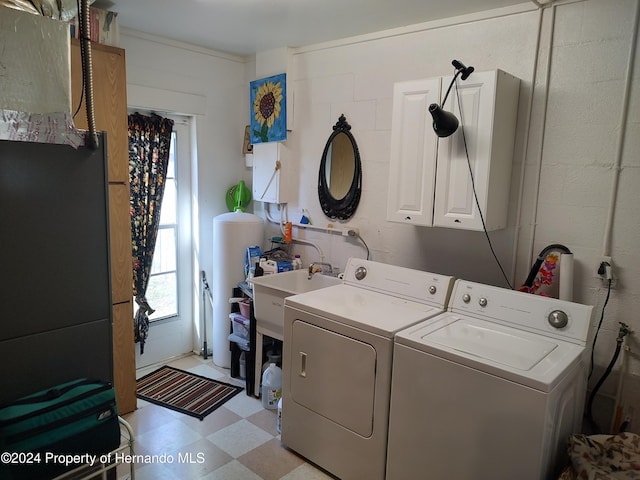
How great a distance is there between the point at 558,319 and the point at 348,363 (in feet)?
3.13

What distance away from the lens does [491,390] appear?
1615 millimetres

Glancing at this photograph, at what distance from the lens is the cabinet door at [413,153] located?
87.2 inches

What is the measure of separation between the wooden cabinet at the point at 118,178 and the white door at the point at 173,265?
0.73 metres

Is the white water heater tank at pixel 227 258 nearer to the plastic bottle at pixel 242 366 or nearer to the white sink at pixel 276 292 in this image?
the plastic bottle at pixel 242 366

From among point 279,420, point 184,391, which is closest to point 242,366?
point 184,391

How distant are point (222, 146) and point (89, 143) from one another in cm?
228

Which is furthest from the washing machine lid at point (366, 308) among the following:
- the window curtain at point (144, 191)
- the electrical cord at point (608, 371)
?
the window curtain at point (144, 191)

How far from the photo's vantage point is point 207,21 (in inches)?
107

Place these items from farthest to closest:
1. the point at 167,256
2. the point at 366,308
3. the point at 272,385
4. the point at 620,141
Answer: the point at 167,256, the point at 272,385, the point at 366,308, the point at 620,141

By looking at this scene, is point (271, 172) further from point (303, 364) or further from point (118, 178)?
point (303, 364)

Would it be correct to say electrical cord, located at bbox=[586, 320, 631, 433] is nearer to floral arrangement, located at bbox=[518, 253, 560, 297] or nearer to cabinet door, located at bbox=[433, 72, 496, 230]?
floral arrangement, located at bbox=[518, 253, 560, 297]

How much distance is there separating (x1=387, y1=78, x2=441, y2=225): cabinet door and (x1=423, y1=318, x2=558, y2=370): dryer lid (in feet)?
1.99

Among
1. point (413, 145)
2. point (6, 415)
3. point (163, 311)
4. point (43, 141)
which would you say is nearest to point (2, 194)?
point (43, 141)

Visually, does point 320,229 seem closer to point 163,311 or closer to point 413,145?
point 413,145
